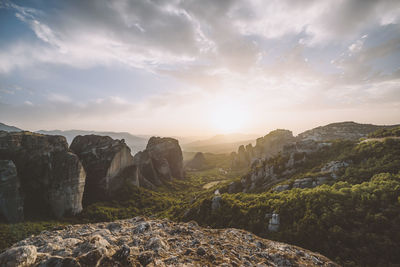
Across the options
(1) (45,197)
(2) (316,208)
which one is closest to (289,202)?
(2) (316,208)

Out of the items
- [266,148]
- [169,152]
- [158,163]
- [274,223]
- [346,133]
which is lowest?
[158,163]

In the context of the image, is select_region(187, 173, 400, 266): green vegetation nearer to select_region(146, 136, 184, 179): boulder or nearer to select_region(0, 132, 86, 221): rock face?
select_region(0, 132, 86, 221): rock face

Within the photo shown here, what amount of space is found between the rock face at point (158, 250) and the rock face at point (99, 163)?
1936 inches

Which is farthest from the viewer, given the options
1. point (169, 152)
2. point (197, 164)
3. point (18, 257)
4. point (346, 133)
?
point (197, 164)

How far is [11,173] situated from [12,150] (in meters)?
8.20

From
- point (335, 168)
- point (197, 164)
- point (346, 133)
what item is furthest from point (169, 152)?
point (346, 133)

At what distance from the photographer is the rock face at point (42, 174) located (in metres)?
40.3

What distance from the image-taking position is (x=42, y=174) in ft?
138

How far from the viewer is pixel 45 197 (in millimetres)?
41250

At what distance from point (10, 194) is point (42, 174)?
7080 mm

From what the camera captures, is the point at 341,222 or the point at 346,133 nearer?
the point at 341,222

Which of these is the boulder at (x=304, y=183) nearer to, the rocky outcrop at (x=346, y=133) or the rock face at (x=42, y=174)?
the rock face at (x=42, y=174)

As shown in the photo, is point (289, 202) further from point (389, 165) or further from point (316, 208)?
point (389, 165)

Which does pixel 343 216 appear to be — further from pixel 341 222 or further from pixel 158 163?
pixel 158 163
